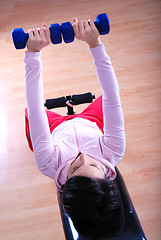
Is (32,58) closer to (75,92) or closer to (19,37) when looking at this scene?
(19,37)

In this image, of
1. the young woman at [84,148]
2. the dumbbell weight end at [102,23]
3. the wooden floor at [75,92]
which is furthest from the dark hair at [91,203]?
the wooden floor at [75,92]

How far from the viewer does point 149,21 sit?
2.18 meters

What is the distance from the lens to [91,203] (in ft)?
2.64

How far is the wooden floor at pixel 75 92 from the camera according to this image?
1510 mm

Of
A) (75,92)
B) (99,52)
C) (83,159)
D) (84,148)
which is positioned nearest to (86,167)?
(83,159)

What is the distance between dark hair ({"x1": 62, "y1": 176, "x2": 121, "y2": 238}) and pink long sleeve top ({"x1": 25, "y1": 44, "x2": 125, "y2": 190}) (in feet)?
0.47

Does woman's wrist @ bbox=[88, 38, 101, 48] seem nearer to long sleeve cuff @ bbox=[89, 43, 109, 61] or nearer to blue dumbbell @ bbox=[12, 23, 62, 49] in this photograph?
long sleeve cuff @ bbox=[89, 43, 109, 61]

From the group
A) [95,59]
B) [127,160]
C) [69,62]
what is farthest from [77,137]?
[69,62]

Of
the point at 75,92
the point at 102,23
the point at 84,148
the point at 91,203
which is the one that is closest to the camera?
the point at 91,203

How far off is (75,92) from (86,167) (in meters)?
1.06

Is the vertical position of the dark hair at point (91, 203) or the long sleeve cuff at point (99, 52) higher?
the long sleeve cuff at point (99, 52)

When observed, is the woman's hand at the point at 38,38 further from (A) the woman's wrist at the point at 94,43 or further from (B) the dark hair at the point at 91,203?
(B) the dark hair at the point at 91,203

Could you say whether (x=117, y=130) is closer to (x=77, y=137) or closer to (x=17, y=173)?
(x=77, y=137)

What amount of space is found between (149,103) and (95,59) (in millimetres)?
1008
